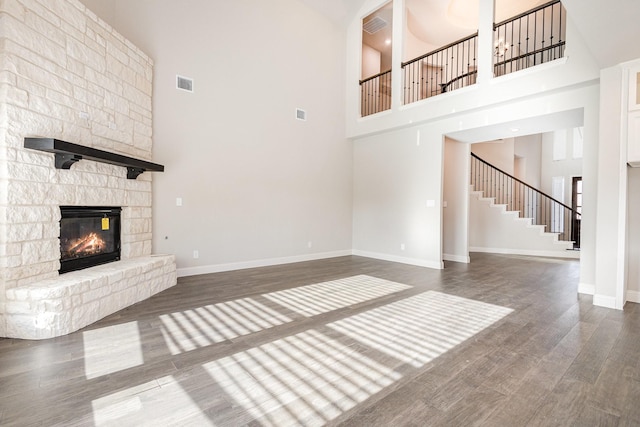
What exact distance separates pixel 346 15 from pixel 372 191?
4.20m

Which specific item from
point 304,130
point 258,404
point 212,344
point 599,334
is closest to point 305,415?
point 258,404

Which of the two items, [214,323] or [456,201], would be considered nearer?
[214,323]

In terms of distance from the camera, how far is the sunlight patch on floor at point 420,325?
2471 mm

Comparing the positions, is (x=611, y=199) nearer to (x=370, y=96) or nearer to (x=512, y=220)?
(x=512, y=220)

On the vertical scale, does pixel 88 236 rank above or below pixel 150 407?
above

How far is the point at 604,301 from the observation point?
357cm

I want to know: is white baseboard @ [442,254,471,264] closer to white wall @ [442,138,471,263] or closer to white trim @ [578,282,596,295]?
white wall @ [442,138,471,263]

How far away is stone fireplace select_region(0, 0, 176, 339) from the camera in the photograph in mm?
2609

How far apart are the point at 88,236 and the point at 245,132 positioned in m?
3.01

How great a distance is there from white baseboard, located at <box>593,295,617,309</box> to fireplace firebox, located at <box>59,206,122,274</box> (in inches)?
234

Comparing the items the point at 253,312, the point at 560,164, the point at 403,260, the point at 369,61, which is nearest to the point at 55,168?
the point at 253,312

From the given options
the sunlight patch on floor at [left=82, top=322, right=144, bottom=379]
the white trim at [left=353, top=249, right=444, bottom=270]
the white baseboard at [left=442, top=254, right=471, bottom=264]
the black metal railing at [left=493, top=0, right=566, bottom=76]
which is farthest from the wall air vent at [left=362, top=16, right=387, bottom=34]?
the sunlight patch on floor at [left=82, top=322, right=144, bottom=379]

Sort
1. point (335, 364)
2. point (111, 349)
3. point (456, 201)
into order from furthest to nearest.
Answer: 1. point (456, 201)
2. point (111, 349)
3. point (335, 364)

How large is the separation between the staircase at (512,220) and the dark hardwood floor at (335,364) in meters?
4.44
